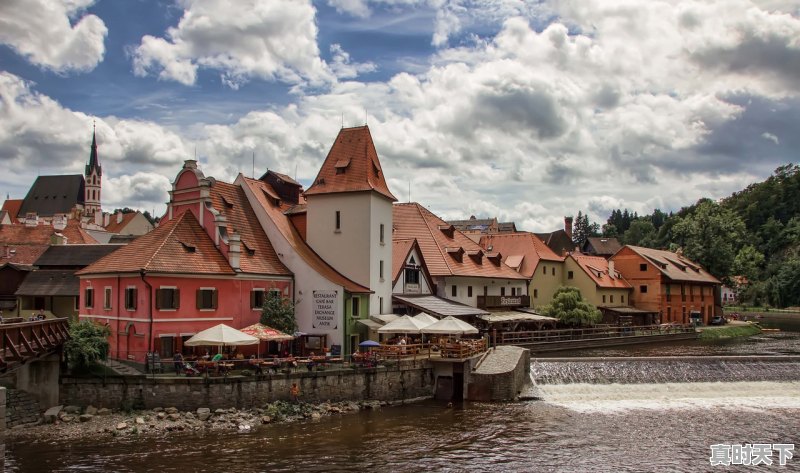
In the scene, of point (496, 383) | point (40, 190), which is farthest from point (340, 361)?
point (40, 190)

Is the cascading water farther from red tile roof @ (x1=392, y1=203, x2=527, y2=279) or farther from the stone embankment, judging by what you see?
red tile roof @ (x1=392, y1=203, x2=527, y2=279)

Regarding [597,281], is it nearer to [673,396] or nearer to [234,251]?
[673,396]

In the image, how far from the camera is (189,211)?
1578 inches

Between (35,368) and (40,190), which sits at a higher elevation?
(40,190)

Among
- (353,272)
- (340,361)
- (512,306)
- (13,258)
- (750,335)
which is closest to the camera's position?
(340,361)

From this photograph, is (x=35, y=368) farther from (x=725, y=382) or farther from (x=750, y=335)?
(x=750, y=335)

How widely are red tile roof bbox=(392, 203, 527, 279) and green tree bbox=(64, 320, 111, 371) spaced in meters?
26.2

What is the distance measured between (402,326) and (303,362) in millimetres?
7170

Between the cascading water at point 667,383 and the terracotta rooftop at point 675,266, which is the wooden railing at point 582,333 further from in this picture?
the cascading water at point 667,383

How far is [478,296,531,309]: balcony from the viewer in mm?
59031

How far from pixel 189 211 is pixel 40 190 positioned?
118343 mm

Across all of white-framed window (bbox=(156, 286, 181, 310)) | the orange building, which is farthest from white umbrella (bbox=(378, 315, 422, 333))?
the orange building

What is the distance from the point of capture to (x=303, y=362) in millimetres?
33938

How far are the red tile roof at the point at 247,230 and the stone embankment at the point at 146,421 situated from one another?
1048 cm
